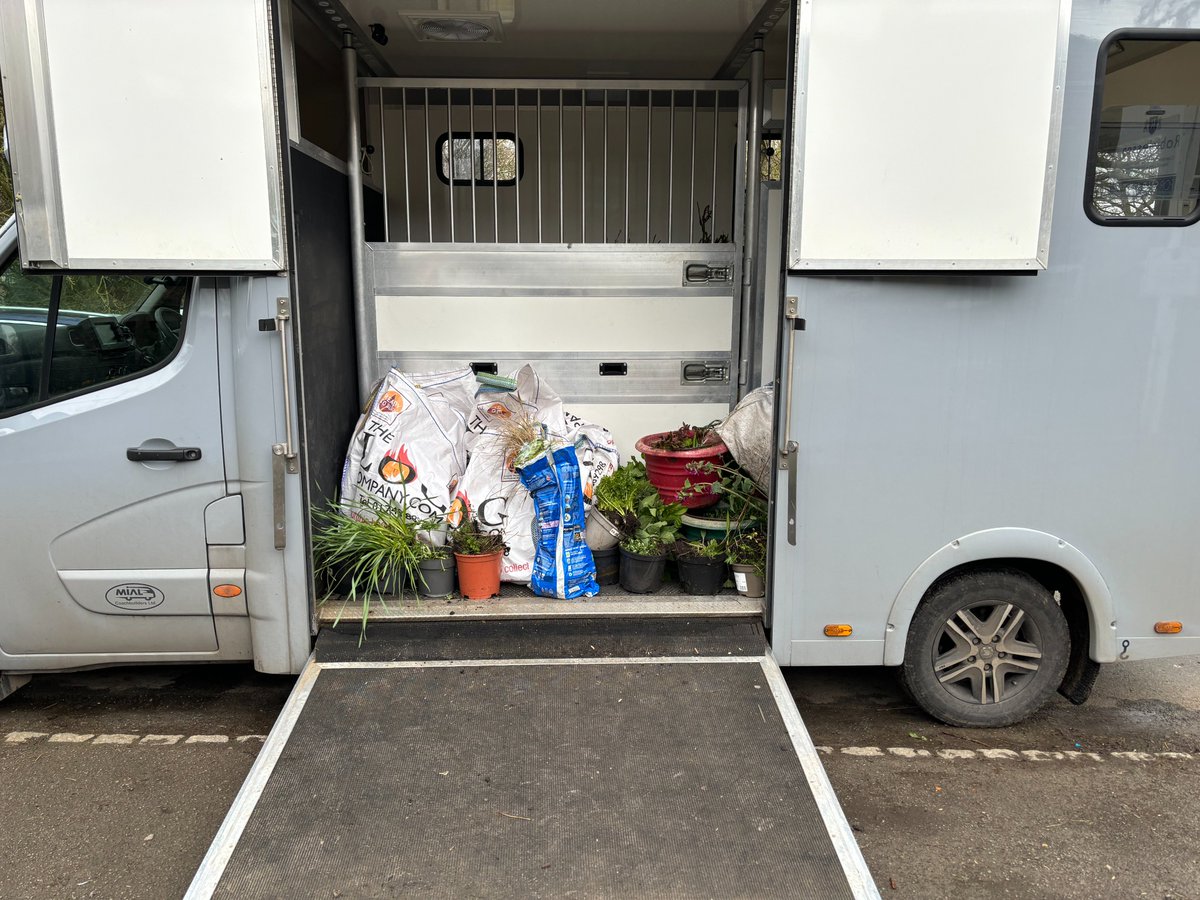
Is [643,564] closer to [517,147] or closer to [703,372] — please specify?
[703,372]

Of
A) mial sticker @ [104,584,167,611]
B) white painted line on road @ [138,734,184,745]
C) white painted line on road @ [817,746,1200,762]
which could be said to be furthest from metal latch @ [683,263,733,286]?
white painted line on road @ [138,734,184,745]

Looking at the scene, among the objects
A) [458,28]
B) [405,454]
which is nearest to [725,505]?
[405,454]

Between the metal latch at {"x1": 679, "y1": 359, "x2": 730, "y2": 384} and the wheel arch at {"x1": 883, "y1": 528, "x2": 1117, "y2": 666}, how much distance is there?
5.85ft

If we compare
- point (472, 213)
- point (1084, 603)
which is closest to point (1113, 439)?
point (1084, 603)

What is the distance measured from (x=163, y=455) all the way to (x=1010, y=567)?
10.8 ft

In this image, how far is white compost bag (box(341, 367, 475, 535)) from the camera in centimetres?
395

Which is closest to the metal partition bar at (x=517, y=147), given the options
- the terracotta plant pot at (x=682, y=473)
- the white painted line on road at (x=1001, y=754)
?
the terracotta plant pot at (x=682, y=473)

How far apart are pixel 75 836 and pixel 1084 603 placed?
12.7 feet

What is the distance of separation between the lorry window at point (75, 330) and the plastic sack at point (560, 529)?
1.55 meters

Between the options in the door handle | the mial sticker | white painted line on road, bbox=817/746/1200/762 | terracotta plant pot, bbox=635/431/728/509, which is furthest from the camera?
terracotta plant pot, bbox=635/431/728/509

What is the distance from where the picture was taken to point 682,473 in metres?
4.15

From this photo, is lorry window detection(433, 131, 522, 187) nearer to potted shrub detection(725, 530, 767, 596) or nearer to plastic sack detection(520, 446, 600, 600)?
plastic sack detection(520, 446, 600, 600)

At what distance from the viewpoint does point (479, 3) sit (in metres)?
3.97

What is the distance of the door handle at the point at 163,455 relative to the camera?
3.31 metres
